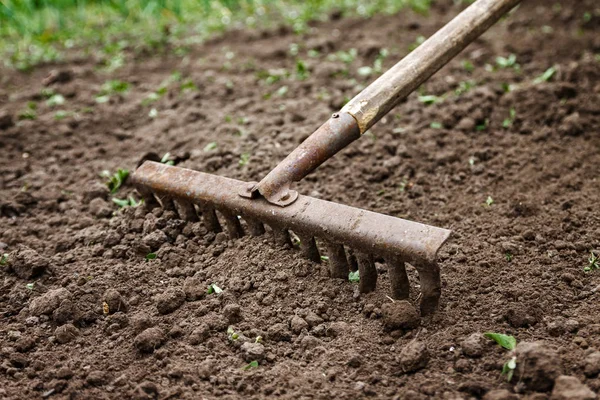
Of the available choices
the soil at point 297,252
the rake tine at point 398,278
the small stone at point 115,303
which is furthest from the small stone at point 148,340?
the rake tine at point 398,278

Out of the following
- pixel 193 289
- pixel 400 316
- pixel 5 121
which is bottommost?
pixel 400 316

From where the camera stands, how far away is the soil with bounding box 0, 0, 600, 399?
220 cm

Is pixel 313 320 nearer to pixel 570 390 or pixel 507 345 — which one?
pixel 507 345

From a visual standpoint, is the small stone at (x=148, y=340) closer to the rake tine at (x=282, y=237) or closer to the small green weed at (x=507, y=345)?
the rake tine at (x=282, y=237)

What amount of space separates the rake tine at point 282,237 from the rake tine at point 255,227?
81 millimetres

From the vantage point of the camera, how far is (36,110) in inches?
177

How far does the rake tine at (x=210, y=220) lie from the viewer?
2.80 m

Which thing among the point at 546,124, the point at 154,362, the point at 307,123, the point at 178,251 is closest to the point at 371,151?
the point at 307,123

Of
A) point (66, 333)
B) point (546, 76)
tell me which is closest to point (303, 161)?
point (66, 333)

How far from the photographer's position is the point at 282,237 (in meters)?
2.65

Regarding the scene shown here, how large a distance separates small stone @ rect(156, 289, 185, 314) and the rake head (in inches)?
15.3

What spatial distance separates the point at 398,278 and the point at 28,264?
1563mm

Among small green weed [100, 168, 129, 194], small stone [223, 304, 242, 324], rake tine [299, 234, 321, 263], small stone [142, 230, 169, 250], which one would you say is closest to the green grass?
small green weed [100, 168, 129, 194]

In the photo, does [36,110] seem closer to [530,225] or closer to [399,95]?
[399,95]
